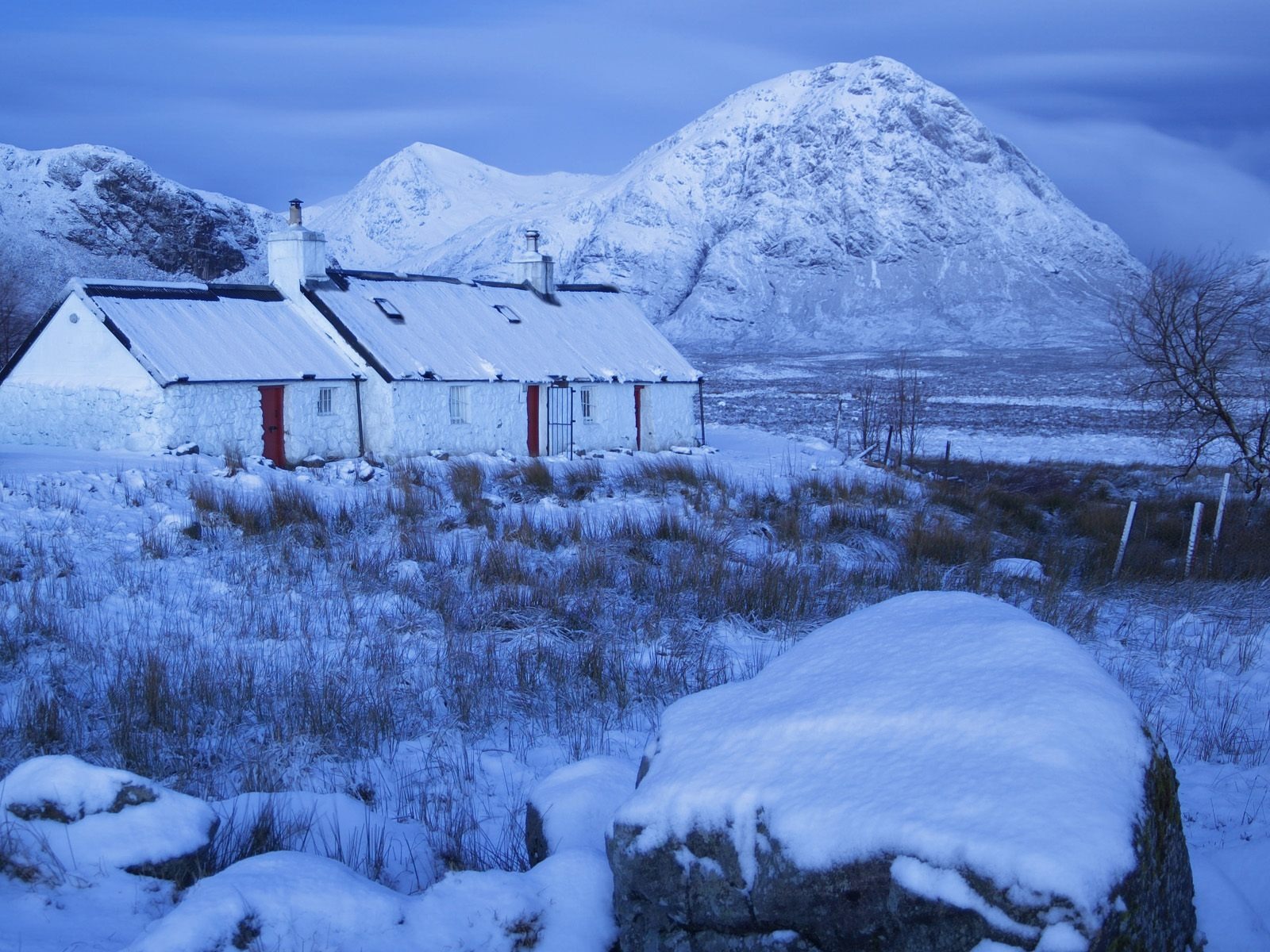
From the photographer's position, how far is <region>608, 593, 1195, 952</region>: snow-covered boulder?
2818mm

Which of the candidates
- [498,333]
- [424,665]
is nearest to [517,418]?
[498,333]

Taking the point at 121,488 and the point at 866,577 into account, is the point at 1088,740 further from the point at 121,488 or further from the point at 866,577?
the point at 121,488

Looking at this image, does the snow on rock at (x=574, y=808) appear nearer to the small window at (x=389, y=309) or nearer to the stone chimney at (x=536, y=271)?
the small window at (x=389, y=309)

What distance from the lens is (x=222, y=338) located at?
856 inches

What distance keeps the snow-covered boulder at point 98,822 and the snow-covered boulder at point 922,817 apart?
1.61m

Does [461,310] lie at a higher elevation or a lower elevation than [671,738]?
higher

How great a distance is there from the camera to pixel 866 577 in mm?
10688

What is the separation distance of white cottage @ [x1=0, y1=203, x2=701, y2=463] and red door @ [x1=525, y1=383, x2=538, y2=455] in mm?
30

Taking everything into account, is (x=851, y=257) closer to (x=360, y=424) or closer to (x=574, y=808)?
(x=360, y=424)

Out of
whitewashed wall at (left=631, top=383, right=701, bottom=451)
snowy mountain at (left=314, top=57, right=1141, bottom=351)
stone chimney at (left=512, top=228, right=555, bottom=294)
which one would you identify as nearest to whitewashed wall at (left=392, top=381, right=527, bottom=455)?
whitewashed wall at (left=631, top=383, right=701, bottom=451)

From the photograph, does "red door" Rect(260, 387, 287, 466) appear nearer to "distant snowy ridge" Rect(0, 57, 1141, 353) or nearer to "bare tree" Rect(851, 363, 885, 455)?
"bare tree" Rect(851, 363, 885, 455)

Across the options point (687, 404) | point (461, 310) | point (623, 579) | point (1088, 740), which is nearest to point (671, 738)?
point (1088, 740)

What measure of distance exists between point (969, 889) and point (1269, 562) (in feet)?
38.9

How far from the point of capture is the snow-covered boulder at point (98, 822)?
12.2ft
